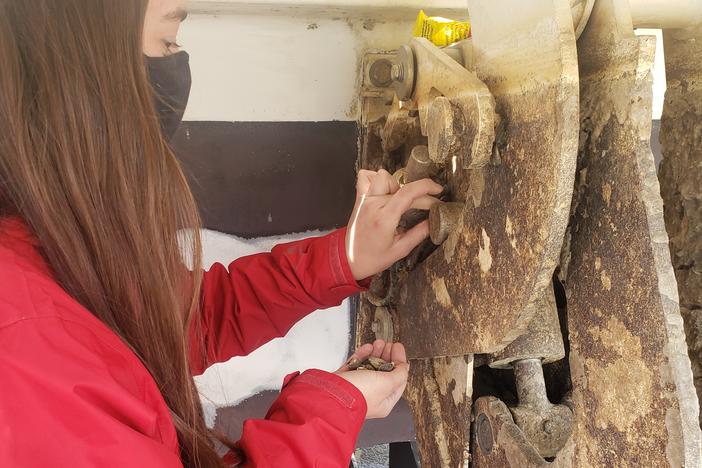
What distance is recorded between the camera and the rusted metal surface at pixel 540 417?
0.75 metres

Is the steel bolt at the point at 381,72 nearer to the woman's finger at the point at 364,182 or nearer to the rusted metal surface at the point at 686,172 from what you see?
the woman's finger at the point at 364,182

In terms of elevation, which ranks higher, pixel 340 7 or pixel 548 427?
pixel 340 7

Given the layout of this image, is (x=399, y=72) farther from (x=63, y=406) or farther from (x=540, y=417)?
(x=63, y=406)

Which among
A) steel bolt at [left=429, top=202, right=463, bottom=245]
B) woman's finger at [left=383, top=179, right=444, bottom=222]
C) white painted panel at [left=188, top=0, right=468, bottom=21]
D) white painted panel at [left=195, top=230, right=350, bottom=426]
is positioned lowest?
white painted panel at [left=195, top=230, right=350, bottom=426]

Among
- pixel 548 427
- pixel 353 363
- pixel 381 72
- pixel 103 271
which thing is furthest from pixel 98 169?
pixel 381 72

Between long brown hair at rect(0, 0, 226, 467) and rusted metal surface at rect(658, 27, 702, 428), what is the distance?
0.65m

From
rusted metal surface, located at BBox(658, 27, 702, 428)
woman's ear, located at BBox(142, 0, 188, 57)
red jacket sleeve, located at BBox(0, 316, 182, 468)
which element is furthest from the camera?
rusted metal surface, located at BBox(658, 27, 702, 428)

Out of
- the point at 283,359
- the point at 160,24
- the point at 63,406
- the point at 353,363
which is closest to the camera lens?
the point at 63,406

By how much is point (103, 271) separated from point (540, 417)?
53cm

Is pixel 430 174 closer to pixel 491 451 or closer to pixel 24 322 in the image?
pixel 491 451

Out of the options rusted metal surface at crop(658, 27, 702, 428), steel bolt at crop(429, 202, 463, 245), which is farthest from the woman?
rusted metal surface at crop(658, 27, 702, 428)

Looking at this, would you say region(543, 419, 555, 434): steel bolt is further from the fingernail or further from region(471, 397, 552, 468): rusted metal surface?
the fingernail

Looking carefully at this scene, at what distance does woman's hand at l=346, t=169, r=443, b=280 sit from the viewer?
0.90 m

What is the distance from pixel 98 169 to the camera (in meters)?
0.62
